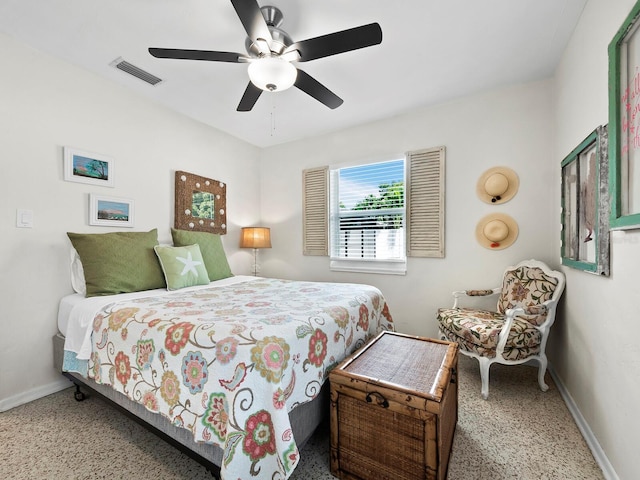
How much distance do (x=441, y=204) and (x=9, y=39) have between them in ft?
12.4

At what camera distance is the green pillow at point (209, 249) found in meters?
2.86

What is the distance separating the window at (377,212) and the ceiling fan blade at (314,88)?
132 centimetres

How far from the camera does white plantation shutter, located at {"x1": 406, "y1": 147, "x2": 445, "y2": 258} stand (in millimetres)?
2982

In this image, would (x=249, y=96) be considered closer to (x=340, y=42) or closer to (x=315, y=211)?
(x=340, y=42)

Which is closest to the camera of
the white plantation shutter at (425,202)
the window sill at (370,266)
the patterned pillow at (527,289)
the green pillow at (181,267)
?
Answer: the patterned pillow at (527,289)

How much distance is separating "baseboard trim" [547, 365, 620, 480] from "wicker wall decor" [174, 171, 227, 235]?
11.9ft

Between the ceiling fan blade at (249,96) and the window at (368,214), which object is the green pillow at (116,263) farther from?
the window at (368,214)

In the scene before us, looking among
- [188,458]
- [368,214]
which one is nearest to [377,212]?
[368,214]

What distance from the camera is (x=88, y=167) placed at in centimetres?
239

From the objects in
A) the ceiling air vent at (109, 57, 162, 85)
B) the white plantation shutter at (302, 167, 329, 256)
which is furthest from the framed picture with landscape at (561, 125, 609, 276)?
the ceiling air vent at (109, 57, 162, 85)

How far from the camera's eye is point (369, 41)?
5.15 ft

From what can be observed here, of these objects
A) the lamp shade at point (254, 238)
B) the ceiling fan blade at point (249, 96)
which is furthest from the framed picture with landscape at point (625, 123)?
the lamp shade at point (254, 238)

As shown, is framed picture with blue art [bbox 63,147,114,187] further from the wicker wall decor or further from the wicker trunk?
the wicker trunk

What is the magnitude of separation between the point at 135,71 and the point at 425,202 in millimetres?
2993
